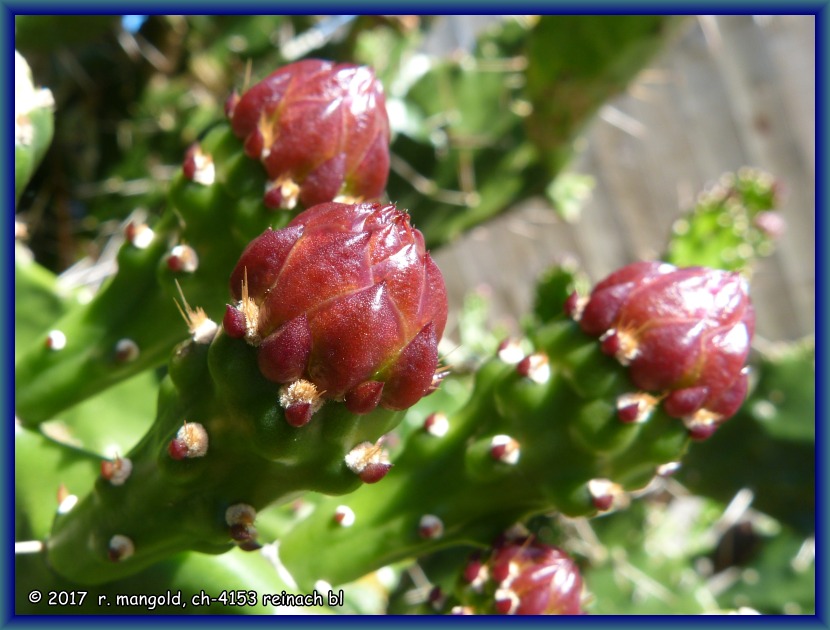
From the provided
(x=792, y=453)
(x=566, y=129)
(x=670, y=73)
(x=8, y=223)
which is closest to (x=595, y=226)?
(x=670, y=73)

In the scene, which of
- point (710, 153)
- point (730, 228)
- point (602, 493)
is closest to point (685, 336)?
point (602, 493)

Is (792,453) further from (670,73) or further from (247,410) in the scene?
(670,73)

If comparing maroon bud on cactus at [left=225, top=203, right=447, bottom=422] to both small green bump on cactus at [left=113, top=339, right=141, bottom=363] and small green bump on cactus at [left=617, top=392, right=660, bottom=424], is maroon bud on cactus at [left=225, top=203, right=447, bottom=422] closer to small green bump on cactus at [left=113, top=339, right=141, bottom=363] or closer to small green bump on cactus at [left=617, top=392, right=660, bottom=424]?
small green bump on cactus at [left=617, top=392, right=660, bottom=424]

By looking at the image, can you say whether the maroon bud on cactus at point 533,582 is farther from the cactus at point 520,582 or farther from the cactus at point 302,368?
the cactus at point 302,368

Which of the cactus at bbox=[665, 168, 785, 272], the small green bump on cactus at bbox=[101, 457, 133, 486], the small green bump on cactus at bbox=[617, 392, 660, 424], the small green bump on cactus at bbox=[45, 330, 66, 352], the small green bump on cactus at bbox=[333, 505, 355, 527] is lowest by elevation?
the cactus at bbox=[665, 168, 785, 272]

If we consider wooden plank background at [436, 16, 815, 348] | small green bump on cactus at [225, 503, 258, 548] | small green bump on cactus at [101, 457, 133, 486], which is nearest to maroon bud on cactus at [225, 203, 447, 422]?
small green bump on cactus at [225, 503, 258, 548]
